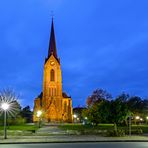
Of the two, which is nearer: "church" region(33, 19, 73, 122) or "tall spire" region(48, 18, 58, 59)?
"church" region(33, 19, 73, 122)

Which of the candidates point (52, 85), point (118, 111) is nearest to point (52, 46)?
point (52, 85)

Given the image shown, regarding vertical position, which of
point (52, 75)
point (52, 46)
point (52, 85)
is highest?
point (52, 46)

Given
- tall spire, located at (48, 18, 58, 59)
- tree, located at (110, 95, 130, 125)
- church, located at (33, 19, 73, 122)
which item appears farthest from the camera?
tall spire, located at (48, 18, 58, 59)

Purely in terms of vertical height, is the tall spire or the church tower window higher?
the tall spire

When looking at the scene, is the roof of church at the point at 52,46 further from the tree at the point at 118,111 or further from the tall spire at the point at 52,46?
the tree at the point at 118,111

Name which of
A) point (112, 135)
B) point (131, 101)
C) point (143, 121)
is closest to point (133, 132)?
point (112, 135)

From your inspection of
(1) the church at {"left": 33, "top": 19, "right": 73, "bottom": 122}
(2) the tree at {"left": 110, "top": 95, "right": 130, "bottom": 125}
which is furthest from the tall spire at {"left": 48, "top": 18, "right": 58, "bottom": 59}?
(2) the tree at {"left": 110, "top": 95, "right": 130, "bottom": 125}

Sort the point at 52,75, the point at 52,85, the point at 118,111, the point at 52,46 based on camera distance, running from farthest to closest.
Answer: the point at 52,46 → the point at 52,75 → the point at 52,85 → the point at 118,111

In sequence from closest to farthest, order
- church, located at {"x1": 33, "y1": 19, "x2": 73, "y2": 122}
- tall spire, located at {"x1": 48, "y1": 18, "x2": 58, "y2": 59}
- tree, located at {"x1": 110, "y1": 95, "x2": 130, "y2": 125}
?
tree, located at {"x1": 110, "y1": 95, "x2": 130, "y2": 125} → church, located at {"x1": 33, "y1": 19, "x2": 73, "y2": 122} → tall spire, located at {"x1": 48, "y1": 18, "x2": 58, "y2": 59}

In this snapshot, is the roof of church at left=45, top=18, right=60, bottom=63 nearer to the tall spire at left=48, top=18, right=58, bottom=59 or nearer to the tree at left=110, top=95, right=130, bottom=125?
the tall spire at left=48, top=18, right=58, bottom=59

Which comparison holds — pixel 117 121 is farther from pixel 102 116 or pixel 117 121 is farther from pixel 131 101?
pixel 131 101

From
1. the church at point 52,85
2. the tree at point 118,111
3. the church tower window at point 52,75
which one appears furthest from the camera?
the church tower window at point 52,75

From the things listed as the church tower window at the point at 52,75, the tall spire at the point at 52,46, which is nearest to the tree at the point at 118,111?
the church tower window at the point at 52,75

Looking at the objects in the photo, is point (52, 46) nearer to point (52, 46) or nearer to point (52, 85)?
point (52, 46)
